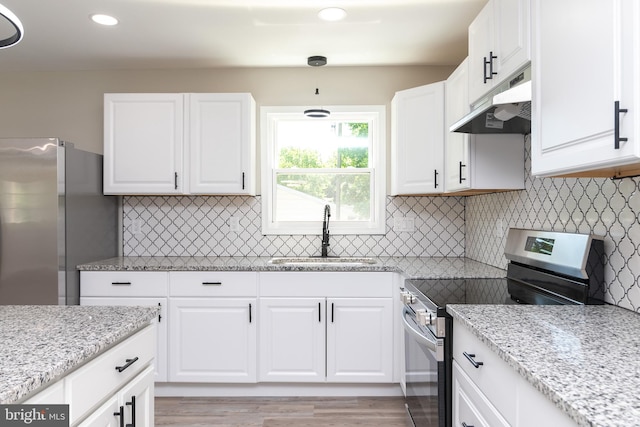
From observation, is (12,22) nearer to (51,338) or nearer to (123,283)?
(51,338)

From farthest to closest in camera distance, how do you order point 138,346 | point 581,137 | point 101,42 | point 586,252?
1. point 101,42
2. point 586,252
3. point 138,346
4. point 581,137

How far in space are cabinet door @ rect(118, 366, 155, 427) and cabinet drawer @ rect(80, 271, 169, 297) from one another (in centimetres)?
134

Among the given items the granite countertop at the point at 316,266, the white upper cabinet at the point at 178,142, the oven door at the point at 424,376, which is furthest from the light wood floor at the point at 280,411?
the white upper cabinet at the point at 178,142

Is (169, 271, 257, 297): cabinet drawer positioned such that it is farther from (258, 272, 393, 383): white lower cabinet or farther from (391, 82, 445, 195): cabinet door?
(391, 82, 445, 195): cabinet door

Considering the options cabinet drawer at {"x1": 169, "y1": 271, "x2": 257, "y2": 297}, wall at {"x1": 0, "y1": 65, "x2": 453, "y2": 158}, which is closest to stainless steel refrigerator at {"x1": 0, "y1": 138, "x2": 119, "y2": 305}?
cabinet drawer at {"x1": 169, "y1": 271, "x2": 257, "y2": 297}

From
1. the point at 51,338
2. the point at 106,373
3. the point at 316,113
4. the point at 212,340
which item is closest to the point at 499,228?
the point at 316,113

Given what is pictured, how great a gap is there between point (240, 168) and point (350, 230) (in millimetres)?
1003

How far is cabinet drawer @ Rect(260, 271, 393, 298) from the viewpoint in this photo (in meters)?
2.79

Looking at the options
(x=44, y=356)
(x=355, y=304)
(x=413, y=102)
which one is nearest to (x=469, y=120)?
(x=413, y=102)

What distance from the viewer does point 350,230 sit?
344cm

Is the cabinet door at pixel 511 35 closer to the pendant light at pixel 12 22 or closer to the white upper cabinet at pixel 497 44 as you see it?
the white upper cabinet at pixel 497 44

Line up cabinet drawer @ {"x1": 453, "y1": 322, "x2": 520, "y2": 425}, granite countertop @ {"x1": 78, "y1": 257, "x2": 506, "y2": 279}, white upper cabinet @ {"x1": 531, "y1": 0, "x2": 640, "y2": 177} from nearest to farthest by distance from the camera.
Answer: white upper cabinet @ {"x1": 531, "y1": 0, "x2": 640, "y2": 177} → cabinet drawer @ {"x1": 453, "y1": 322, "x2": 520, "y2": 425} → granite countertop @ {"x1": 78, "y1": 257, "x2": 506, "y2": 279}

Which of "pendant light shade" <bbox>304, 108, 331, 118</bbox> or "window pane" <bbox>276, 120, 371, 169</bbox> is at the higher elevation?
"pendant light shade" <bbox>304, 108, 331, 118</bbox>

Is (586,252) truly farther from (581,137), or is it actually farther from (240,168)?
(240,168)
